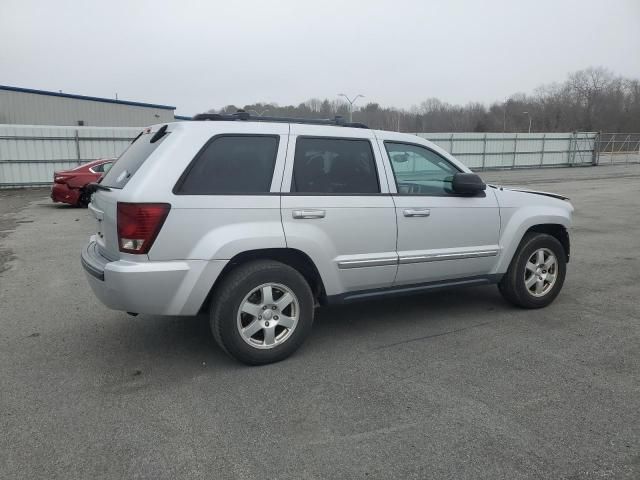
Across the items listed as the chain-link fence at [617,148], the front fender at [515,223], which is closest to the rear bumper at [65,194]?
the front fender at [515,223]

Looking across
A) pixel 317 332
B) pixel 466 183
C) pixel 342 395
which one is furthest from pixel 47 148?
pixel 342 395

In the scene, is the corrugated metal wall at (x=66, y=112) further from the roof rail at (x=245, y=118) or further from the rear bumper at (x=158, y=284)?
the rear bumper at (x=158, y=284)

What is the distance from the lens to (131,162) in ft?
13.1

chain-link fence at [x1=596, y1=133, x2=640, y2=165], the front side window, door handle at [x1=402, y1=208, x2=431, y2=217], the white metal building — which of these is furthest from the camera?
chain-link fence at [x1=596, y1=133, x2=640, y2=165]

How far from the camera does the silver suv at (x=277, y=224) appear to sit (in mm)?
3533

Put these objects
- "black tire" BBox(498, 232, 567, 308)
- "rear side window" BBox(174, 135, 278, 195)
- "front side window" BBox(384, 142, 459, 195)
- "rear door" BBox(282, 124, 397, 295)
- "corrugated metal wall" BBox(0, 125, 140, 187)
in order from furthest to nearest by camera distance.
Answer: "corrugated metal wall" BBox(0, 125, 140, 187), "black tire" BBox(498, 232, 567, 308), "front side window" BBox(384, 142, 459, 195), "rear door" BBox(282, 124, 397, 295), "rear side window" BBox(174, 135, 278, 195)

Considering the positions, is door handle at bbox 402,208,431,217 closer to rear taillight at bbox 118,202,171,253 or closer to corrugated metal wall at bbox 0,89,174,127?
rear taillight at bbox 118,202,171,253

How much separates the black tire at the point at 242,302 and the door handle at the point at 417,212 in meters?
1.10

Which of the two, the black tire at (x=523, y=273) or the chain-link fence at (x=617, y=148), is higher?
the chain-link fence at (x=617, y=148)

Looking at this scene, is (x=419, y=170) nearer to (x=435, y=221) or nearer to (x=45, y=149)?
(x=435, y=221)

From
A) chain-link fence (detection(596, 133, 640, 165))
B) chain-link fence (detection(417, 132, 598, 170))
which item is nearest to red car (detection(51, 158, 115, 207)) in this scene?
chain-link fence (detection(417, 132, 598, 170))

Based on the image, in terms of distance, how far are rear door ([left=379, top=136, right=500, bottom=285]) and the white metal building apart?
32.4 metres

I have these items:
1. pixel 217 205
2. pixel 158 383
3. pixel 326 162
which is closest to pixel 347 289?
pixel 326 162

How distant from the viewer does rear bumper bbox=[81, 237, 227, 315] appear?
3.47 metres
